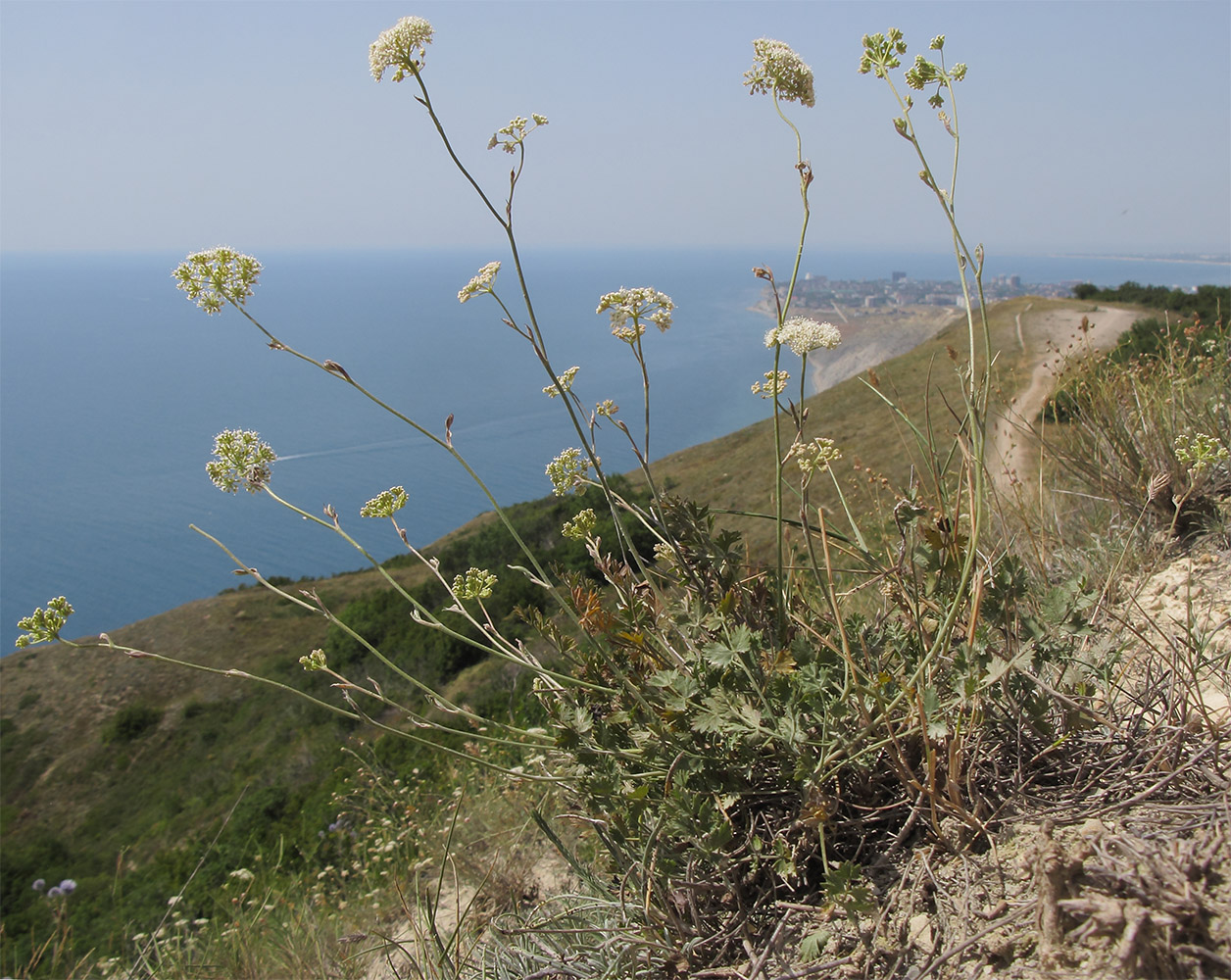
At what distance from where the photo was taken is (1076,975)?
121 centimetres

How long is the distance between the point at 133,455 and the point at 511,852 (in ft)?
381

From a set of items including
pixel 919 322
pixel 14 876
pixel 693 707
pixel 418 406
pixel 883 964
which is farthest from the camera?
pixel 418 406

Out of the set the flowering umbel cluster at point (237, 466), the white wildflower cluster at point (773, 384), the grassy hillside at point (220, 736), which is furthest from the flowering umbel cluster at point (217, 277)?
the grassy hillside at point (220, 736)

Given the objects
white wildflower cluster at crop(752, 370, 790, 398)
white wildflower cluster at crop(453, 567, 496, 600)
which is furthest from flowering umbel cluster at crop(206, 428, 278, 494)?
white wildflower cluster at crop(752, 370, 790, 398)

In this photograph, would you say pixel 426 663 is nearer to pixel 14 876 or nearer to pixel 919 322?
pixel 14 876

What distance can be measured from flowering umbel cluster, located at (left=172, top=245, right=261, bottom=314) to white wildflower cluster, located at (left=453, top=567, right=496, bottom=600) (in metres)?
Result: 1.02

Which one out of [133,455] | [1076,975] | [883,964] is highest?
[1076,975]

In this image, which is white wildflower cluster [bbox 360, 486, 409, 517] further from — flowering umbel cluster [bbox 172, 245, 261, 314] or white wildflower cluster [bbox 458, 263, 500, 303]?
flowering umbel cluster [bbox 172, 245, 261, 314]

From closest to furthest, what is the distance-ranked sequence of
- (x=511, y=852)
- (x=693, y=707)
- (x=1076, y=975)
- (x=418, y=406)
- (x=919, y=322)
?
(x=1076, y=975), (x=693, y=707), (x=511, y=852), (x=919, y=322), (x=418, y=406)

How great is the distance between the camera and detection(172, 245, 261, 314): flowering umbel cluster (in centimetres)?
208

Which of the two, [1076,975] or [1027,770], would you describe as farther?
[1027,770]

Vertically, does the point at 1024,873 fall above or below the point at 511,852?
above

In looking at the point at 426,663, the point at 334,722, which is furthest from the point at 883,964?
the point at 334,722

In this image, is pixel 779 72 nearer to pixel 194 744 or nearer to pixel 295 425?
pixel 194 744
